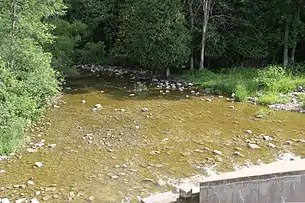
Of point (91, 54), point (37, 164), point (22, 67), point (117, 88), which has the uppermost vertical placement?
point (22, 67)

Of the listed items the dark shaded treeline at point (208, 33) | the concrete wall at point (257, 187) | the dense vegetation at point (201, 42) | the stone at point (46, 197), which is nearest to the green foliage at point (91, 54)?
the dense vegetation at point (201, 42)

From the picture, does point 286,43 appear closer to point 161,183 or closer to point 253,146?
point 253,146

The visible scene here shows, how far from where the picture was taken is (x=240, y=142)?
1088 cm

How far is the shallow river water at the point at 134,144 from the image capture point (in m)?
8.33

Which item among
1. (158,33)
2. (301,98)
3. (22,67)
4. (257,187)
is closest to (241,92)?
(301,98)

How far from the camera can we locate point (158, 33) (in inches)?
699

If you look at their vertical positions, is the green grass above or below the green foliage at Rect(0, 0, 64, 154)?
below

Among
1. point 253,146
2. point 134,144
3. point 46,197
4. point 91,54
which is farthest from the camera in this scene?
point 91,54

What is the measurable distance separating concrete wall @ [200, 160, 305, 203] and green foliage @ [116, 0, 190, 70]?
508 inches

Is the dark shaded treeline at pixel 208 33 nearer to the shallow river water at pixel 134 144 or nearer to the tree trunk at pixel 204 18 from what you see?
the tree trunk at pixel 204 18

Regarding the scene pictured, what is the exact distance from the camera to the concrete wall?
5316 mm

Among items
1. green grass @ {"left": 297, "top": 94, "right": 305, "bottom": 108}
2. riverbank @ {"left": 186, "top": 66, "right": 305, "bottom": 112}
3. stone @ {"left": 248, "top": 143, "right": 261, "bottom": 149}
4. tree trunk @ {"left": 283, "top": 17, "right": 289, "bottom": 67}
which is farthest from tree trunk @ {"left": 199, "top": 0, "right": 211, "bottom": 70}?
stone @ {"left": 248, "top": 143, "right": 261, "bottom": 149}

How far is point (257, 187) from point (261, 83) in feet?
36.2

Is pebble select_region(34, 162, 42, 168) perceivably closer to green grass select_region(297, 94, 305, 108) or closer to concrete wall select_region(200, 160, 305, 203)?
concrete wall select_region(200, 160, 305, 203)
